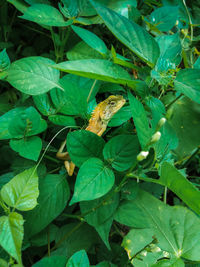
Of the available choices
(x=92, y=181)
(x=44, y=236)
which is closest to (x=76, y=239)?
(x=44, y=236)

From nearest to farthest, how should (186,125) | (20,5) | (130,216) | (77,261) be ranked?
(77,261) → (130,216) → (20,5) → (186,125)

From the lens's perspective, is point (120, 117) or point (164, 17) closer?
point (120, 117)

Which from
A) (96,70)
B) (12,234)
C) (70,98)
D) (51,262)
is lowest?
(51,262)

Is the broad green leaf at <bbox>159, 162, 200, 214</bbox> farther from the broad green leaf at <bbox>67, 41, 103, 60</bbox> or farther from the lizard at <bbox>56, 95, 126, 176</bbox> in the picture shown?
the broad green leaf at <bbox>67, 41, 103, 60</bbox>

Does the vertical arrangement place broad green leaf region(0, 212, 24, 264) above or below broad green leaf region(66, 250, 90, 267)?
above

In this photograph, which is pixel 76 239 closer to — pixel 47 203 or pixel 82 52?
pixel 47 203

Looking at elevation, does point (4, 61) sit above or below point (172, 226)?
above

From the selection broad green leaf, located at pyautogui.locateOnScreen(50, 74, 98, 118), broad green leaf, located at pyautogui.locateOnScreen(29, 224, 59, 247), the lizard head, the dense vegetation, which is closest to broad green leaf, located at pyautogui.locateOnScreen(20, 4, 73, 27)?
the dense vegetation
